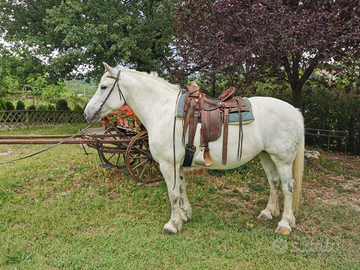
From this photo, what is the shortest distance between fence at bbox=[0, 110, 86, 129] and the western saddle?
38.7 feet

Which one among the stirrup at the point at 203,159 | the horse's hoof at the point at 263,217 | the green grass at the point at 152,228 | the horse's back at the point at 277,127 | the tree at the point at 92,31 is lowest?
the green grass at the point at 152,228

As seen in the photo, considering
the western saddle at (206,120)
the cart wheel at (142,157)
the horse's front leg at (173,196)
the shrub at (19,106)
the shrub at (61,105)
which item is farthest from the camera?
the shrub at (61,105)

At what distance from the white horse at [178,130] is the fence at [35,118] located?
10.9 meters

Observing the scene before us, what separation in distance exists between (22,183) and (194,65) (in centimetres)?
471

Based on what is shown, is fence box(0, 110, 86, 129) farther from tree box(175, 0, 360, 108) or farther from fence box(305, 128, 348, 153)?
fence box(305, 128, 348, 153)

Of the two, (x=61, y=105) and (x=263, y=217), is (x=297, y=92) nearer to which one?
(x=263, y=217)

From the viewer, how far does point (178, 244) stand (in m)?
2.74

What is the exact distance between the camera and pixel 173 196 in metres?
2.93

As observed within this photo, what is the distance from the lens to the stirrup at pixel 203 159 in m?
2.75

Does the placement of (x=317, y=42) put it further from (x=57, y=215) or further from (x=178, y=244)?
(x=57, y=215)

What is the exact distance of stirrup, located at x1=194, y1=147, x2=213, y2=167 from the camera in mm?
2752

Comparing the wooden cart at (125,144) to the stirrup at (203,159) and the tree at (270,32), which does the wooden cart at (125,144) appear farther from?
the tree at (270,32)

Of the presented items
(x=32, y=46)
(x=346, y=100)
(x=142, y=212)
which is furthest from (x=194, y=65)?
(x=32, y=46)

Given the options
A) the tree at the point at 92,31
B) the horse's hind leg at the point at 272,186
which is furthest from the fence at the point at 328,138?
the tree at the point at 92,31
